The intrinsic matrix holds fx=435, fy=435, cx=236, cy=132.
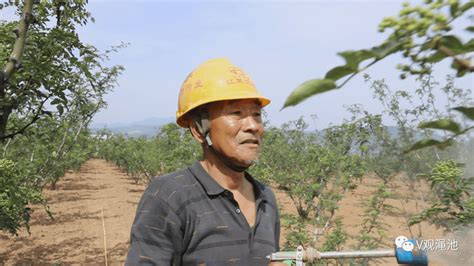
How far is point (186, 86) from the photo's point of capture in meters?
1.84

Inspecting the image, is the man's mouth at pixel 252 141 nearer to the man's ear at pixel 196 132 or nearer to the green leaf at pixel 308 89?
the man's ear at pixel 196 132

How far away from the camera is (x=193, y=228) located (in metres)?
1.63

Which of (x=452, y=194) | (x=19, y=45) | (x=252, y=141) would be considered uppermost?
(x=19, y=45)

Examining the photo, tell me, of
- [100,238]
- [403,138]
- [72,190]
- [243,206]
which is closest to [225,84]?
[243,206]

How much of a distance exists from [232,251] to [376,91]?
7161mm

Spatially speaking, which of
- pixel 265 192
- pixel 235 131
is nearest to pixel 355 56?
pixel 235 131

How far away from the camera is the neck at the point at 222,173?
6.10 ft

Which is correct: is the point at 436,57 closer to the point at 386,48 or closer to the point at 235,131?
the point at 386,48

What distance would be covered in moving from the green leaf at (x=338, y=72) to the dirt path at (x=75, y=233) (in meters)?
8.30

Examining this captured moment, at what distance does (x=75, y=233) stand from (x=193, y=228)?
10009 millimetres

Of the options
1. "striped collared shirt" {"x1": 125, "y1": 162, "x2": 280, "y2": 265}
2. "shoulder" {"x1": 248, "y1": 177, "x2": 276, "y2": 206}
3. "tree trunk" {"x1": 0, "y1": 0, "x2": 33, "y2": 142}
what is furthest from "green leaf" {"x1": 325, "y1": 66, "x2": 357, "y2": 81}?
"tree trunk" {"x1": 0, "y1": 0, "x2": 33, "y2": 142}

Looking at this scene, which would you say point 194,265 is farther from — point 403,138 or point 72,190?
point 72,190

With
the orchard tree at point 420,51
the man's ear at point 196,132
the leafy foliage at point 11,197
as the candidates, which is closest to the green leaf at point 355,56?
the orchard tree at point 420,51

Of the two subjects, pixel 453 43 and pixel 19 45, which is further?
pixel 19 45
